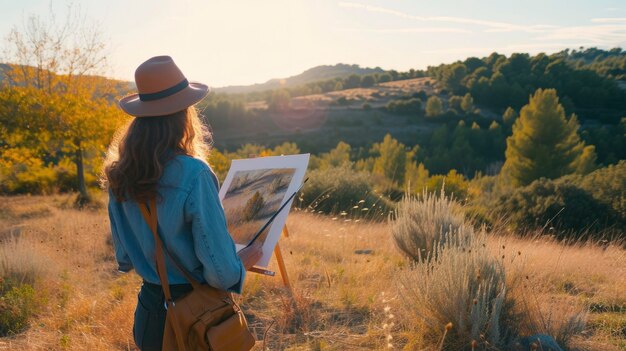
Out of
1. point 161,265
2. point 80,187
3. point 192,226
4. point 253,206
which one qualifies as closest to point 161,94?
point 192,226

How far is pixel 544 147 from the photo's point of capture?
30.9 m

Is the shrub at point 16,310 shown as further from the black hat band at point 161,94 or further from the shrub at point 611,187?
the shrub at point 611,187

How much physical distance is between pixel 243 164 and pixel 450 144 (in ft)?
195

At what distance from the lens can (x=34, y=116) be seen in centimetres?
1335

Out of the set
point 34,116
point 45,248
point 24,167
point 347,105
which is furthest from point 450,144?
point 45,248

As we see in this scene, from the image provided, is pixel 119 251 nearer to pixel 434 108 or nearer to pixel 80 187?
pixel 80 187

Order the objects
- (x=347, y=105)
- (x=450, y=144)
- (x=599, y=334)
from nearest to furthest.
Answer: (x=599, y=334)
(x=450, y=144)
(x=347, y=105)

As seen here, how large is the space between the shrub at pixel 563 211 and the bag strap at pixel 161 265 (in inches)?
393

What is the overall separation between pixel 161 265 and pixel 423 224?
4203 millimetres

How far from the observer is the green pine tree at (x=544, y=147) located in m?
30.8

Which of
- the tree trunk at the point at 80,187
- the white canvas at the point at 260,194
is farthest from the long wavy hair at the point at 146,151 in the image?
the tree trunk at the point at 80,187

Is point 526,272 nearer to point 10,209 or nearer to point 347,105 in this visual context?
point 10,209

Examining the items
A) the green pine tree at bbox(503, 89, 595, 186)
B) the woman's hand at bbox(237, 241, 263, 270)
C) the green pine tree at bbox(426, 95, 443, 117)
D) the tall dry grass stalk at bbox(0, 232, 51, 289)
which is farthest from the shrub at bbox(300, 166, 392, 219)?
the green pine tree at bbox(426, 95, 443, 117)

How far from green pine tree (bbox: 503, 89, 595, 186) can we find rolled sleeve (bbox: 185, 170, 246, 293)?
31.8 meters
